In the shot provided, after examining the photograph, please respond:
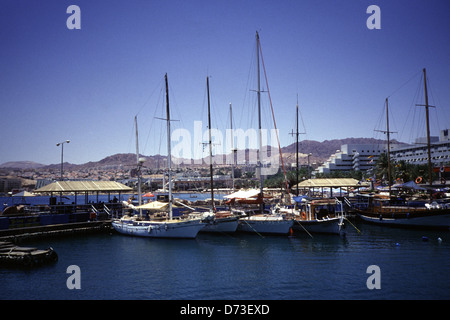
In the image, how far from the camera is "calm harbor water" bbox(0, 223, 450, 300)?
17.3m

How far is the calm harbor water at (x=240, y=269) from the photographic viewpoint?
1731 centimetres

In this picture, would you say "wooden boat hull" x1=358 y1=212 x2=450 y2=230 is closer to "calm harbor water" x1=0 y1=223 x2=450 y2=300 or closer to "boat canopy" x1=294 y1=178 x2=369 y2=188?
"calm harbor water" x1=0 y1=223 x2=450 y2=300

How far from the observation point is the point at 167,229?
106 feet

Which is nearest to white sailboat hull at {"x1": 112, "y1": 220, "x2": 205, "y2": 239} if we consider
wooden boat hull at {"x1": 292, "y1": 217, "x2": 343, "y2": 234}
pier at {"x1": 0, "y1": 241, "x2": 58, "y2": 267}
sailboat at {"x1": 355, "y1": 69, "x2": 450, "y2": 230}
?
pier at {"x1": 0, "y1": 241, "x2": 58, "y2": 267}

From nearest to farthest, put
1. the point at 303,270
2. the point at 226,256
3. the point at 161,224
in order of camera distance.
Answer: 1. the point at 303,270
2. the point at 226,256
3. the point at 161,224

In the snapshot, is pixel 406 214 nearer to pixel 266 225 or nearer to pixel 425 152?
pixel 266 225

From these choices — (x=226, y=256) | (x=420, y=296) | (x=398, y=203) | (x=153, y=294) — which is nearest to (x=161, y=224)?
(x=226, y=256)

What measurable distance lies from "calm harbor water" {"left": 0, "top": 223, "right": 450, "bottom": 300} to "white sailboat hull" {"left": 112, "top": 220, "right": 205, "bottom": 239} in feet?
2.59

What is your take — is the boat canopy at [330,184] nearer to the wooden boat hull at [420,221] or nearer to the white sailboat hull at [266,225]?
the wooden boat hull at [420,221]

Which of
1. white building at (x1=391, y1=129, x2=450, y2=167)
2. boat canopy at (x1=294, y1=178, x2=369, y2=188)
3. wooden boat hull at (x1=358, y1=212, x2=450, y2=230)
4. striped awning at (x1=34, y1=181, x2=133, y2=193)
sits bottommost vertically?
wooden boat hull at (x1=358, y1=212, x2=450, y2=230)

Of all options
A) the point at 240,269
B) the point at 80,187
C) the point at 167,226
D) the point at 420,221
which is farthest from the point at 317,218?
the point at 80,187

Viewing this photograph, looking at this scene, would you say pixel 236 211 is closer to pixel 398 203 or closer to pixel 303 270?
pixel 303 270
